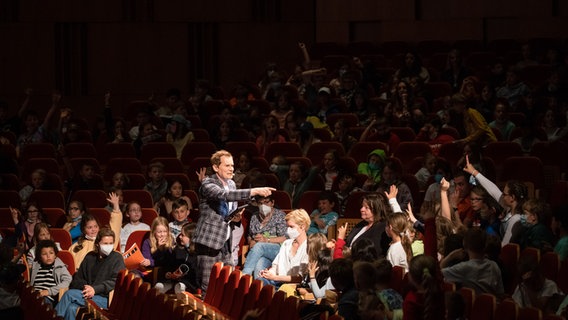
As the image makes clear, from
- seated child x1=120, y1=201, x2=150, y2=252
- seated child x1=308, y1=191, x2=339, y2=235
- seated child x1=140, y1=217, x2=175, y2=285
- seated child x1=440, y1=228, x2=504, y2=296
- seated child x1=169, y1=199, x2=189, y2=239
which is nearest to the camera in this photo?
seated child x1=440, y1=228, x2=504, y2=296

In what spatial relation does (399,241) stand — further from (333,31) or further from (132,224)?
(333,31)

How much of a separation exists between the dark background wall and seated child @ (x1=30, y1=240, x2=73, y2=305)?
5.65 m

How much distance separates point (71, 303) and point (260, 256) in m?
1.13

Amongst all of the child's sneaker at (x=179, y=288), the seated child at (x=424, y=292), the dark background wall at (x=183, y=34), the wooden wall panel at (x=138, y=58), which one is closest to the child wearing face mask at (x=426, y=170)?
the child's sneaker at (x=179, y=288)

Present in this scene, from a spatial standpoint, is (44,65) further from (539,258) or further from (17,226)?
(539,258)

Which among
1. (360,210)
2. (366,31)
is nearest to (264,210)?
(360,210)

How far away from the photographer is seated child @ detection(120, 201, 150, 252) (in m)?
7.26

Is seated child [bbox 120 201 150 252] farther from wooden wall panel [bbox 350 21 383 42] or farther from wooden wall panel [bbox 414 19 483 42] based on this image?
wooden wall panel [bbox 350 21 383 42]

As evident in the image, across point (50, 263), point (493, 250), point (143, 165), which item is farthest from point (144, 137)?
point (493, 250)

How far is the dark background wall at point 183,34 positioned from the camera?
1197 cm

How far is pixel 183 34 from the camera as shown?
12406mm

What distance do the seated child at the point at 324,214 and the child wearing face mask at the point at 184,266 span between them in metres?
0.82

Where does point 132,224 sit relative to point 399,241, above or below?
below

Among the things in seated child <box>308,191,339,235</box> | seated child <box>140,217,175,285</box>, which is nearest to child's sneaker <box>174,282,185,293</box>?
seated child <box>140,217,175,285</box>
